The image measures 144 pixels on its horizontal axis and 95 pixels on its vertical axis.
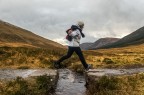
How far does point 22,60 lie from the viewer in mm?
29375

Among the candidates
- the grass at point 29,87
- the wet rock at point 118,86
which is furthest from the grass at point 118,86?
the grass at point 29,87

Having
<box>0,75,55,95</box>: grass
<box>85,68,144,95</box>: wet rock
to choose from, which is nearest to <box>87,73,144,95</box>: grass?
<box>85,68,144,95</box>: wet rock

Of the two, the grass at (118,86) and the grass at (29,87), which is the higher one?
the grass at (29,87)

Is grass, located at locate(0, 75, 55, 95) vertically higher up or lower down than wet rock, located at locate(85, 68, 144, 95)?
higher up

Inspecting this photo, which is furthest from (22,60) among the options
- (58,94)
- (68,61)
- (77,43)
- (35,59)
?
(58,94)

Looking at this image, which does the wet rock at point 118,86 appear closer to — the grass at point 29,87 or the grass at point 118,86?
the grass at point 118,86

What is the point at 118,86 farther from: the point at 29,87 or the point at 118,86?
the point at 29,87

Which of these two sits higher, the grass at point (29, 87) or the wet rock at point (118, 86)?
the grass at point (29, 87)

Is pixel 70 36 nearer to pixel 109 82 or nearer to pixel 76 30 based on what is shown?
pixel 76 30

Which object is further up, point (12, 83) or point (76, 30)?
point (76, 30)

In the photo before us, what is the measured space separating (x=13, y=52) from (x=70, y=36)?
516 inches

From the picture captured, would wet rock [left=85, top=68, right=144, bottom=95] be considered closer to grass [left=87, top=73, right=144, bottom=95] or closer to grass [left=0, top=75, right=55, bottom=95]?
grass [left=87, top=73, right=144, bottom=95]

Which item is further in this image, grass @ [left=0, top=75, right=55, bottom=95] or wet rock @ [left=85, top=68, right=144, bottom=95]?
wet rock @ [left=85, top=68, right=144, bottom=95]

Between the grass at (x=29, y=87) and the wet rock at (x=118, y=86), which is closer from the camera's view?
the grass at (x=29, y=87)
